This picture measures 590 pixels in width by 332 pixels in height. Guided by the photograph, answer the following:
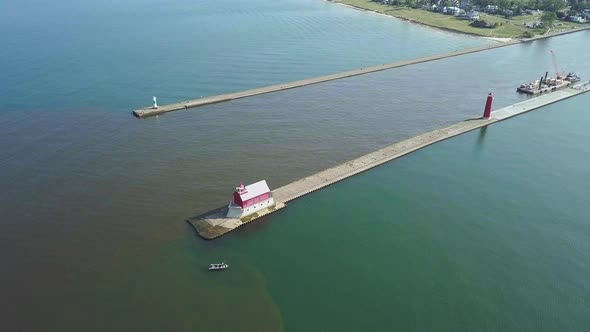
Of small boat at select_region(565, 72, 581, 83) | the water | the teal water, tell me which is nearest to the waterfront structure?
the teal water

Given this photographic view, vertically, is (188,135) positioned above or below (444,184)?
above

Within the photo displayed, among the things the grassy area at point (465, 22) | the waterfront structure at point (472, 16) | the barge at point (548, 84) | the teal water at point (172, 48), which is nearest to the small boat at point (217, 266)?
the teal water at point (172, 48)

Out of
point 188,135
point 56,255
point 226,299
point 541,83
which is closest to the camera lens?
point 226,299

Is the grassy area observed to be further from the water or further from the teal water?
the water

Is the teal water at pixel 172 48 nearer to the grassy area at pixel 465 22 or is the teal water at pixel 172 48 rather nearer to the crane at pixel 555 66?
the grassy area at pixel 465 22

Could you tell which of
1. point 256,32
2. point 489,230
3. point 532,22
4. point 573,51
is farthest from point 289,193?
point 532,22

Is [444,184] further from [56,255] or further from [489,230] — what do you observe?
[56,255]
